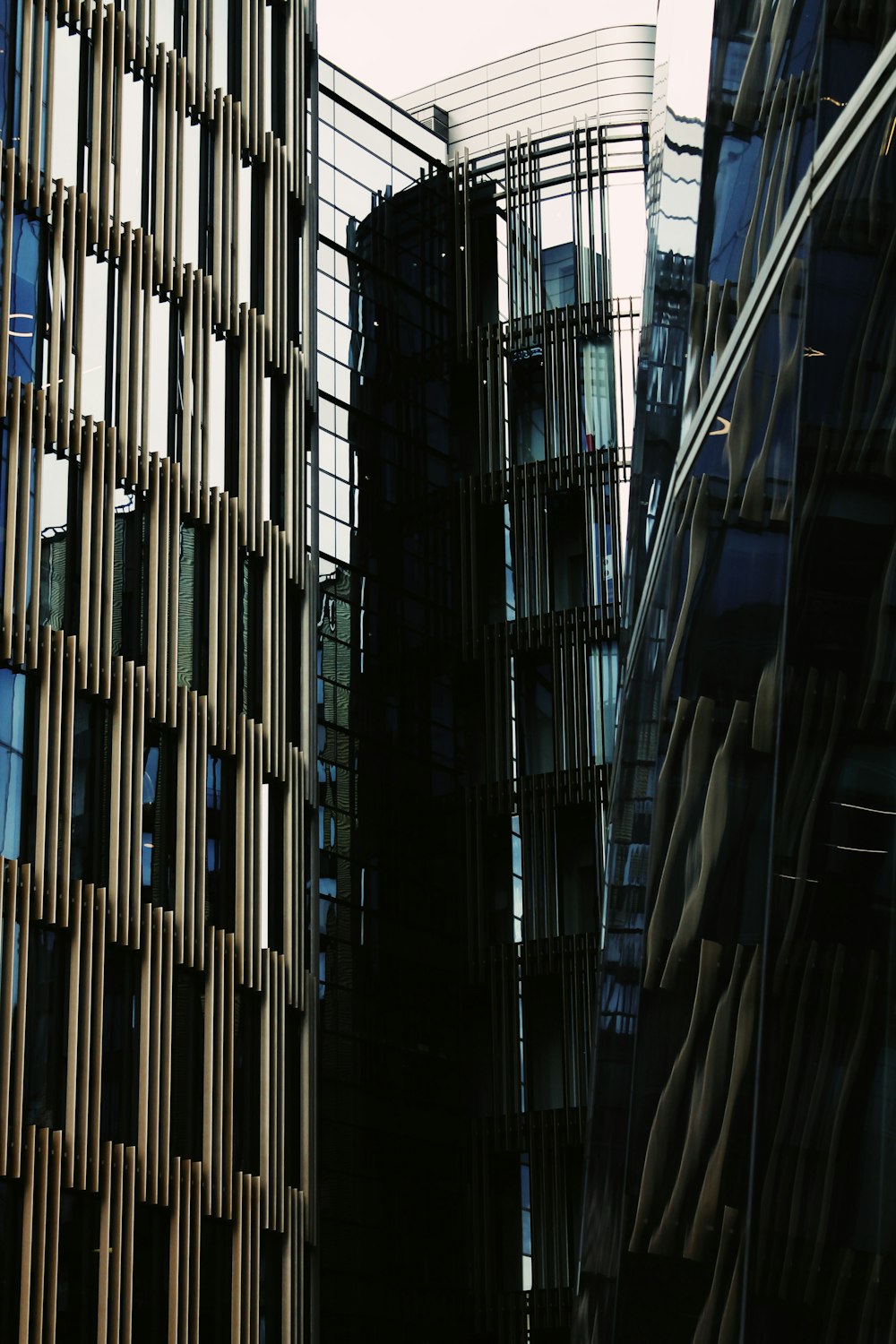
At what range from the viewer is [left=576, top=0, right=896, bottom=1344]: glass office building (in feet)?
21.2

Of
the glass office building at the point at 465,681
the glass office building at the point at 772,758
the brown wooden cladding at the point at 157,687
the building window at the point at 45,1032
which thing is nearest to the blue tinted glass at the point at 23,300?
the brown wooden cladding at the point at 157,687

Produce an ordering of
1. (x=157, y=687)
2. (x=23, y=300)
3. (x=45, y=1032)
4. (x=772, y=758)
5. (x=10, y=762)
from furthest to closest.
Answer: (x=157, y=687) < (x=23, y=300) < (x=10, y=762) < (x=45, y=1032) < (x=772, y=758)

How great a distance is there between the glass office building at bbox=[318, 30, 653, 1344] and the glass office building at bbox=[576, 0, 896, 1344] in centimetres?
2411

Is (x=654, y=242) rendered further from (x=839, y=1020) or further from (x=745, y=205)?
(x=839, y=1020)

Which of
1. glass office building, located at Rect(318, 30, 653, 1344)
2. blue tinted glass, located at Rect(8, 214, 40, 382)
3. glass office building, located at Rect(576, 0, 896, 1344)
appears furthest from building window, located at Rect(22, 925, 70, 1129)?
glass office building, located at Rect(576, 0, 896, 1344)

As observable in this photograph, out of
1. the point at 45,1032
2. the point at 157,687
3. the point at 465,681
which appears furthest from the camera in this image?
the point at 465,681

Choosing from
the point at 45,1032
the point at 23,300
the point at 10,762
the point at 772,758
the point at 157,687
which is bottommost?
the point at 772,758

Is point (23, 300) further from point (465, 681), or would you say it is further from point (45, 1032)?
point (465, 681)

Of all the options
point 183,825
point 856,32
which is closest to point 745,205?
point 856,32

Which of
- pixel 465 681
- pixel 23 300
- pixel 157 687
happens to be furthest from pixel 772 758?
pixel 465 681

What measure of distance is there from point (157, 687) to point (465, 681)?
Answer: 12.5 m

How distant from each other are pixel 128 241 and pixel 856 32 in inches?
919

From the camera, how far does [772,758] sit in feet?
24.8

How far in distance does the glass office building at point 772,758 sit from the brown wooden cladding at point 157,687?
49.5ft
